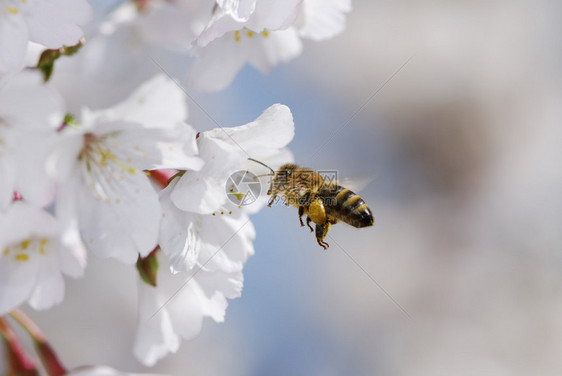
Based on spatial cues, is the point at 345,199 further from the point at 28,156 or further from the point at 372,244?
the point at 372,244

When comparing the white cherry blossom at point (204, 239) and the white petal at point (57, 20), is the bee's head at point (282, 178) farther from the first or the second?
the white petal at point (57, 20)

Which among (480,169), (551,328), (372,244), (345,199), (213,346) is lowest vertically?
(213,346)

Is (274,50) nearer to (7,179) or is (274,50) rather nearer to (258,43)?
(258,43)

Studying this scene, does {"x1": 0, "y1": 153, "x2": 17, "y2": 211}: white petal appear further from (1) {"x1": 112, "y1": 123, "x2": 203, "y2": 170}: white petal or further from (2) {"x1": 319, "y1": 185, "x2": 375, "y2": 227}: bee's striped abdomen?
(2) {"x1": 319, "y1": 185, "x2": 375, "y2": 227}: bee's striped abdomen

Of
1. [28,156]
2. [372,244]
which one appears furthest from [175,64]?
[372,244]

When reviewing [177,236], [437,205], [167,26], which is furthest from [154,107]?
[437,205]
